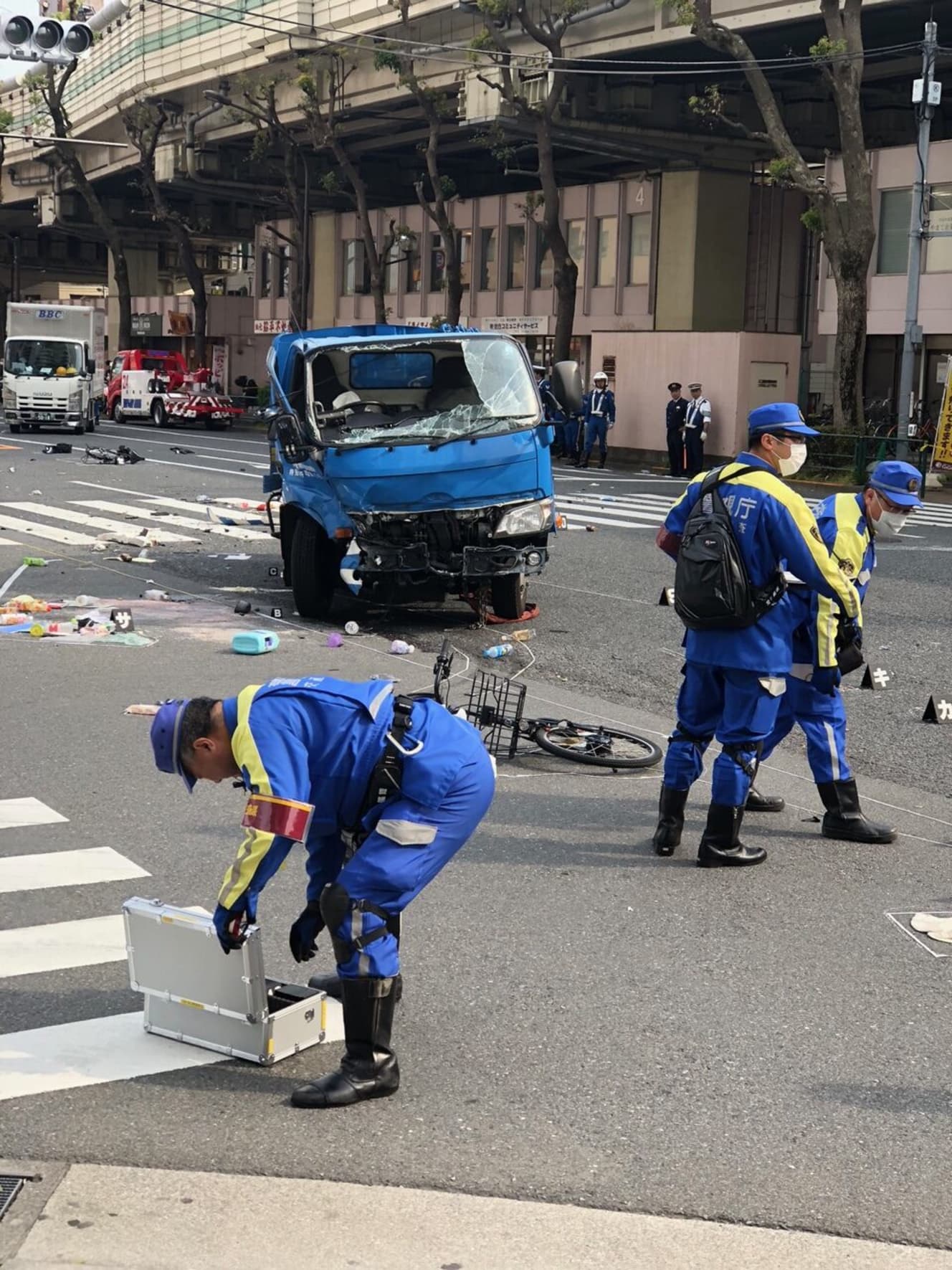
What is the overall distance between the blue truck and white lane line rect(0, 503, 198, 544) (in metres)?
5.19

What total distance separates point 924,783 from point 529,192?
1646 inches

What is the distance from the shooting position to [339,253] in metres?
63.3

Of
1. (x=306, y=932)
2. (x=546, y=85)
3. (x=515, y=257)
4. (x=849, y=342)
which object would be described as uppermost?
(x=546, y=85)

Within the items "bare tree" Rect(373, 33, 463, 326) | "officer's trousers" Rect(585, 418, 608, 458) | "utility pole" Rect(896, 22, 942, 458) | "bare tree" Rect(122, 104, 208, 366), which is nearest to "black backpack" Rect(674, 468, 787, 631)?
"utility pole" Rect(896, 22, 942, 458)

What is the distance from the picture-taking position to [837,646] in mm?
7359

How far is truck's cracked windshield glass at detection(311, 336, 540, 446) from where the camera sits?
1378 cm

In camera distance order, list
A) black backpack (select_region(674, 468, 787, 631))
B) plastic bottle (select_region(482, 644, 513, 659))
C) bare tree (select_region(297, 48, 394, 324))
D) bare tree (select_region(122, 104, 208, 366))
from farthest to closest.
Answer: bare tree (select_region(122, 104, 208, 366)) < bare tree (select_region(297, 48, 394, 324)) < plastic bottle (select_region(482, 644, 513, 659)) < black backpack (select_region(674, 468, 787, 631))

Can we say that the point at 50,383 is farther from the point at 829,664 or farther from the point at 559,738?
the point at 829,664

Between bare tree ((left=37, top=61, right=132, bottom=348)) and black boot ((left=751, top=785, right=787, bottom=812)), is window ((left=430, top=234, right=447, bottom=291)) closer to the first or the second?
bare tree ((left=37, top=61, right=132, bottom=348))

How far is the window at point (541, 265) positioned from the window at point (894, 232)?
14.6 meters

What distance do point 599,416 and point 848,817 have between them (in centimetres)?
2987

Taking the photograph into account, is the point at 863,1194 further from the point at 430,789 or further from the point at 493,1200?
the point at 430,789

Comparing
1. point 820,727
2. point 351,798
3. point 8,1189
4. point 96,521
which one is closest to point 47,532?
point 96,521

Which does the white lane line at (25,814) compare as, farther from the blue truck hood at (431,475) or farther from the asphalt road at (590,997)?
the blue truck hood at (431,475)
